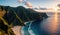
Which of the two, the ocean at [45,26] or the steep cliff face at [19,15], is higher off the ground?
the steep cliff face at [19,15]

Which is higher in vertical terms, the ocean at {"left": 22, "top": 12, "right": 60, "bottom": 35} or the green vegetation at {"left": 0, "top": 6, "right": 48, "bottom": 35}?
the green vegetation at {"left": 0, "top": 6, "right": 48, "bottom": 35}

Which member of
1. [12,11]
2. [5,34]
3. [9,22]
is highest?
[12,11]

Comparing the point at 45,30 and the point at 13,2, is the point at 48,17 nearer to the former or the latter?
the point at 45,30

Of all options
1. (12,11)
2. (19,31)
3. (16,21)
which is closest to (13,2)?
(12,11)

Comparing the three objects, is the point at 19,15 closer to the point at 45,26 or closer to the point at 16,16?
the point at 16,16
